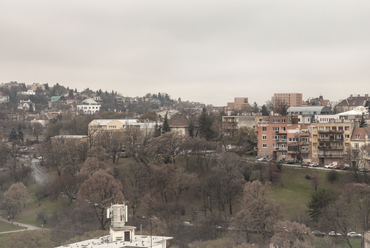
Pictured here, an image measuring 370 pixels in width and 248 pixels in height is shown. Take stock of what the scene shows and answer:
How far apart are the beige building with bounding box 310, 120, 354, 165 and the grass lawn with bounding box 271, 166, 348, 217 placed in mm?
5364

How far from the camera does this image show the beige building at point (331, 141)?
187ft

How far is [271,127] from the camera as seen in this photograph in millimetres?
61781

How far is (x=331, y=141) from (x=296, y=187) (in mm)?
10499

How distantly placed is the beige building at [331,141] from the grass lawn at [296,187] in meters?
5.36

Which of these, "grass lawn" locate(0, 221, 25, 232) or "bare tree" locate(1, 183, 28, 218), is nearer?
"grass lawn" locate(0, 221, 25, 232)

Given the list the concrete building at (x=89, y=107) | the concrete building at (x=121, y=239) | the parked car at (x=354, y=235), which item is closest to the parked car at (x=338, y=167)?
the parked car at (x=354, y=235)

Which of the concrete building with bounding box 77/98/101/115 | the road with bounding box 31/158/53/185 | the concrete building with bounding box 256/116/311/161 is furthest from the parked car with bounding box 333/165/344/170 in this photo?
the concrete building with bounding box 77/98/101/115

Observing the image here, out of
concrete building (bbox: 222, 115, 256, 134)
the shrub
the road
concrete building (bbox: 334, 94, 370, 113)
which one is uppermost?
concrete building (bbox: 334, 94, 370, 113)

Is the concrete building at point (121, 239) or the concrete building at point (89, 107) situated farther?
the concrete building at point (89, 107)

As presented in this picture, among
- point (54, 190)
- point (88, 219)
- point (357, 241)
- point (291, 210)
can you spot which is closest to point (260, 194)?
point (291, 210)

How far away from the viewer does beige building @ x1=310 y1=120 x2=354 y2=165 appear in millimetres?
57094

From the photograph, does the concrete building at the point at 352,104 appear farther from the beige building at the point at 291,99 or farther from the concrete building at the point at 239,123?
the beige building at the point at 291,99

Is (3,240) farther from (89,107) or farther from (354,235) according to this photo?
(89,107)

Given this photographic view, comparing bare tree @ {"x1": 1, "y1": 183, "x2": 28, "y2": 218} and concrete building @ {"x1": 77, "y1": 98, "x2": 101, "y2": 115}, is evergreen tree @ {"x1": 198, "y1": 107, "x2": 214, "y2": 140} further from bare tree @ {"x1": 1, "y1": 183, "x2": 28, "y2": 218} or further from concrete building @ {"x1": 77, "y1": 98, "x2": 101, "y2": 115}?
concrete building @ {"x1": 77, "y1": 98, "x2": 101, "y2": 115}
